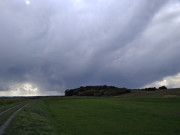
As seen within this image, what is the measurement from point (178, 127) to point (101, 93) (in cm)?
15942

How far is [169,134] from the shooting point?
20.4m

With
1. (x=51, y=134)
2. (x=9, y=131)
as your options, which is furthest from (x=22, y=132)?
(x=51, y=134)

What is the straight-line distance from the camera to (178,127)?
2389cm

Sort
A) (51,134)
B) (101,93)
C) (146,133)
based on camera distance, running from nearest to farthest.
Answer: (51,134) → (146,133) → (101,93)

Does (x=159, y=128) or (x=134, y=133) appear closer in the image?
(x=134, y=133)

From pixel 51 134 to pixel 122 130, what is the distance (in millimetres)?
7891

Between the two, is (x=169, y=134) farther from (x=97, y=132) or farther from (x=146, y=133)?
(x=97, y=132)

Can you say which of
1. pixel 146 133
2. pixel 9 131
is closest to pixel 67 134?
pixel 9 131

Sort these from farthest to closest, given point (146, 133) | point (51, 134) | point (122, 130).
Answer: point (122, 130) < point (146, 133) < point (51, 134)

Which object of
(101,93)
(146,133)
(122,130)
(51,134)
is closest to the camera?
(51,134)

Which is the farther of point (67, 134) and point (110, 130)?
point (110, 130)

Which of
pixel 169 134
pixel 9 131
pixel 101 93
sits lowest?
pixel 169 134

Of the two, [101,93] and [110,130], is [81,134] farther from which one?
[101,93]

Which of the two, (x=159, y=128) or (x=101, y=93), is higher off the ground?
(x=101, y=93)
